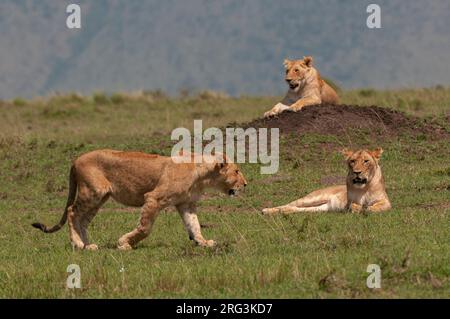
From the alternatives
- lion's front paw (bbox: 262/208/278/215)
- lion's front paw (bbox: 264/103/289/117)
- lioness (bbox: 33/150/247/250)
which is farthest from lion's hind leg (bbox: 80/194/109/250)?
lion's front paw (bbox: 264/103/289/117)

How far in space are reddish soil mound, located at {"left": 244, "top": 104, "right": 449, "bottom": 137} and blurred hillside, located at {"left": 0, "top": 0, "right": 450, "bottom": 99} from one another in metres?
99.8

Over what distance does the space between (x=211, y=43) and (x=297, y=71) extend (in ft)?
399

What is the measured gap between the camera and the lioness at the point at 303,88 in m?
21.1

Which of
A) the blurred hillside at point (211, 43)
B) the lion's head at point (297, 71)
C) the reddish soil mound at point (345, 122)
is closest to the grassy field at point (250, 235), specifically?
the reddish soil mound at point (345, 122)

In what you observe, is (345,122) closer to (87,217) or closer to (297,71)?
(297,71)

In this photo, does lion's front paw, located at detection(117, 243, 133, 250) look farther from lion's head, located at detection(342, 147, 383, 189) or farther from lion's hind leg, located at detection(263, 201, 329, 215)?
lion's head, located at detection(342, 147, 383, 189)

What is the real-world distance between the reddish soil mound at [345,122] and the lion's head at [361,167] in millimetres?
5814

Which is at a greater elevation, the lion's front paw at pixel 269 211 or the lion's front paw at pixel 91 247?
the lion's front paw at pixel 269 211

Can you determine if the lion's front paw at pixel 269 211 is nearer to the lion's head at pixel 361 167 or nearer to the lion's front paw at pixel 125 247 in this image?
the lion's head at pixel 361 167

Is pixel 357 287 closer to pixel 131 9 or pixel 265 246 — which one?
pixel 265 246

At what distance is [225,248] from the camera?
1210cm
